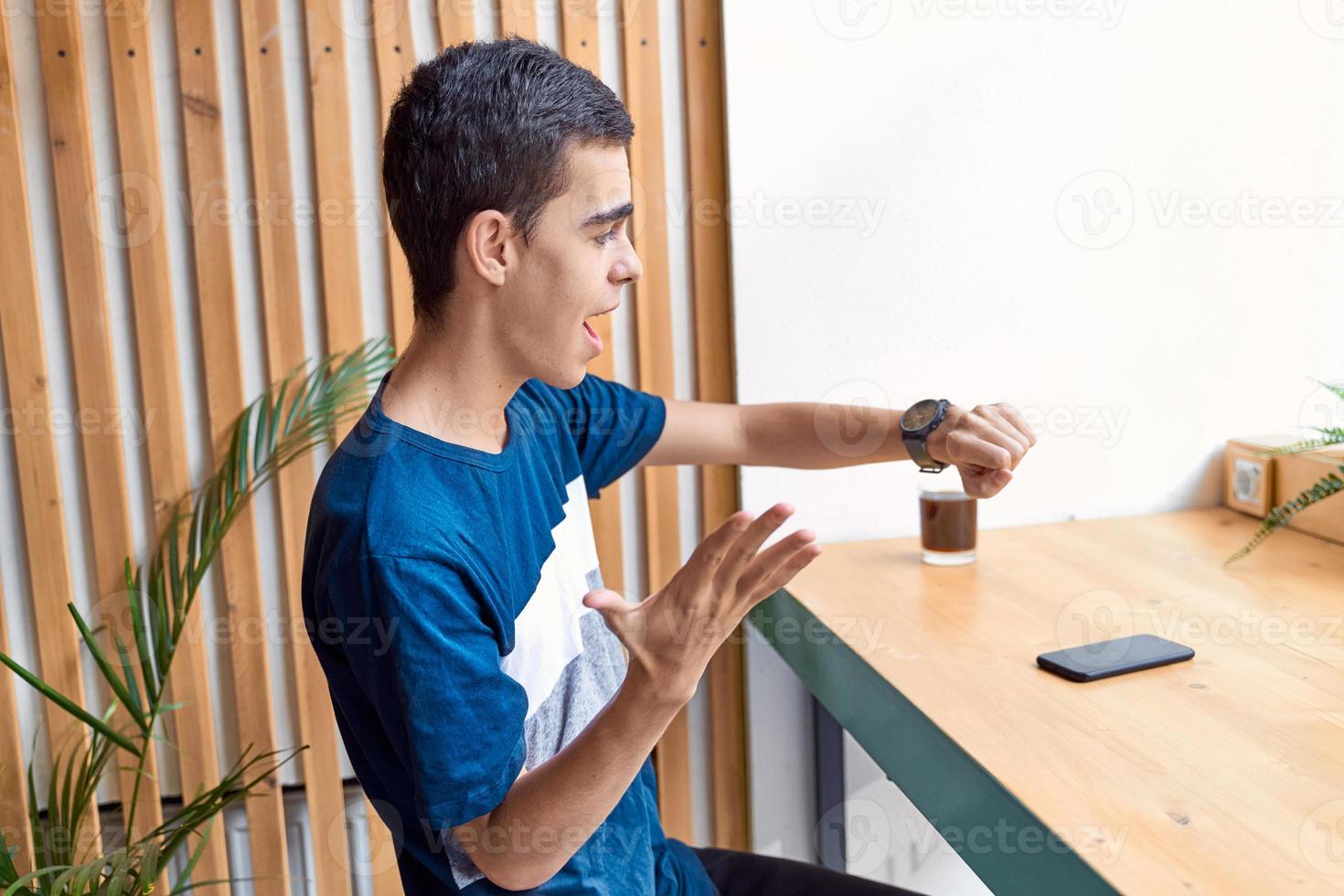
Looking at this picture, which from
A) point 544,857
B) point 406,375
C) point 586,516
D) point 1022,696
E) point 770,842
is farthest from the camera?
point 770,842

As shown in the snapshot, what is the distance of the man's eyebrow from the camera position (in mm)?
1019

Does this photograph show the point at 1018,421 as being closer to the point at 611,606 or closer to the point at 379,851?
the point at 611,606

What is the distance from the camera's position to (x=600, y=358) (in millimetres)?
1766

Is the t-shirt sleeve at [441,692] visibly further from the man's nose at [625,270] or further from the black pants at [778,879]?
the black pants at [778,879]

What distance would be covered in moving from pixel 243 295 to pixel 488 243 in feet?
2.81

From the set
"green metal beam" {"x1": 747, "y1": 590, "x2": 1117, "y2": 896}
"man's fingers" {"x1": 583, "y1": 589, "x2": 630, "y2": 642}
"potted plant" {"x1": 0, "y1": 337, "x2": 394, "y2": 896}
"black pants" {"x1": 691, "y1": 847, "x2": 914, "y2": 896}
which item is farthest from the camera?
"potted plant" {"x1": 0, "y1": 337, "x2": 394, "y2": 896}

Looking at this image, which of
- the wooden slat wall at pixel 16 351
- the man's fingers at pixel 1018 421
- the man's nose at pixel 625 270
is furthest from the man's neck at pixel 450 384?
the wooden slat wall at pixel 16 351

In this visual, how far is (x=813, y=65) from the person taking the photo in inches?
68.0

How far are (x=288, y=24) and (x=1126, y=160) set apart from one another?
1285mm

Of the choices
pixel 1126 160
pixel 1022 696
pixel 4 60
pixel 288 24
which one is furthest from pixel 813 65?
pixel 4 60

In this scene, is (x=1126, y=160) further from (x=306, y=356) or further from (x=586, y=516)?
(x=306, y=356)

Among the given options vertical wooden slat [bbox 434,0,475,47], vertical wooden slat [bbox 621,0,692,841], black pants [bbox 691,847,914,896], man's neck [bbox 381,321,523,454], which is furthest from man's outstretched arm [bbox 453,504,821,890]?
vertical wooden slat [bbox 434,0,475,47]

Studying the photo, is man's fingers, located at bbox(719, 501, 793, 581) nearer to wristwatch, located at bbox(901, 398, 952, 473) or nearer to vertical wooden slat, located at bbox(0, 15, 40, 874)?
wristwatch, located at bbox(901, 398, 952, 473)

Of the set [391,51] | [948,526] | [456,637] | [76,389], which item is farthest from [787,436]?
[76,389]
